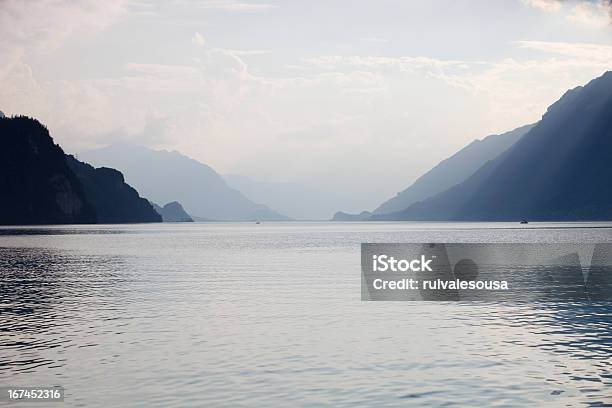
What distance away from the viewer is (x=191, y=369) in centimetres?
2922

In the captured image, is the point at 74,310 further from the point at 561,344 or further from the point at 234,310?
the point at 561,344

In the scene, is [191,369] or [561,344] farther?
[561,344]

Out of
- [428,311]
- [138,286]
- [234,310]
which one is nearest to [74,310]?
[234,310]

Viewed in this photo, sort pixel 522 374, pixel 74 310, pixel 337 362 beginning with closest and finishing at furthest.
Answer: pixel 522 374
pixel 337 362
pixel 74 310

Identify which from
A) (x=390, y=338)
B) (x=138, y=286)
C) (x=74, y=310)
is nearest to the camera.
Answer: (x=390, y=338)

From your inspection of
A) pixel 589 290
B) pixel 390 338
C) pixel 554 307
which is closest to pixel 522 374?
pixel 390 338

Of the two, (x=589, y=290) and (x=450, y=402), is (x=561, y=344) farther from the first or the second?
(x=589, y=290)

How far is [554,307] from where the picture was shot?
4944 centimetres

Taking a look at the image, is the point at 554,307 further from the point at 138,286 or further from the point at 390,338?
the point at 138,286

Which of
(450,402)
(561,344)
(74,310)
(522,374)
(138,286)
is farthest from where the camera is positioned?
(138,286)

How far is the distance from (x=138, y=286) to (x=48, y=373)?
129ft

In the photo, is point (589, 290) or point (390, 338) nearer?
point (390, 338)

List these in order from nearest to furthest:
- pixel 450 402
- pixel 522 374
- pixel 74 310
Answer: pixel 450 402 < pixel 522 374 < pixel 74 310

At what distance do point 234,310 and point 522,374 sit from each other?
24.7 metres
